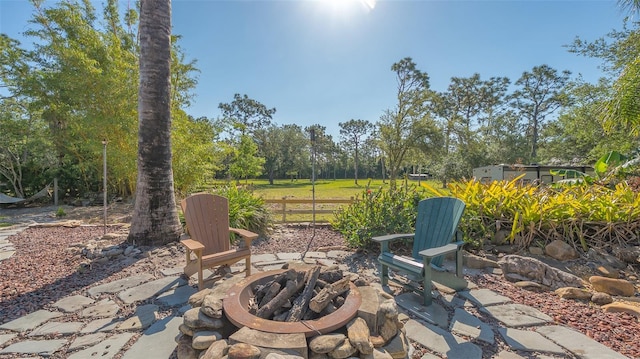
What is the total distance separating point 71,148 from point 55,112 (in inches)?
43.4

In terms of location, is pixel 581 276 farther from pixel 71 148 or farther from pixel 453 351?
pixel 71 148

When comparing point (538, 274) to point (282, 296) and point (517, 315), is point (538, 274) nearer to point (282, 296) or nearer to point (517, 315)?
point (517, 315)

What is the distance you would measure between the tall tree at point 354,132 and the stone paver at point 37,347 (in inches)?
1353

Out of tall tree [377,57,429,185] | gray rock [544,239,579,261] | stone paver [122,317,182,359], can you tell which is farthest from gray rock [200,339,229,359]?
tall tree [377,57,429,185]

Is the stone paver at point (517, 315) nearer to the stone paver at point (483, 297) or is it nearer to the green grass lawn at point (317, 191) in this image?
the stone paver at point (483, 297)

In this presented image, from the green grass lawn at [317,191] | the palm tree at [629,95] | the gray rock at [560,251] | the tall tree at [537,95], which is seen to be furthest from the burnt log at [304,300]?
the tall tree at [537,95]

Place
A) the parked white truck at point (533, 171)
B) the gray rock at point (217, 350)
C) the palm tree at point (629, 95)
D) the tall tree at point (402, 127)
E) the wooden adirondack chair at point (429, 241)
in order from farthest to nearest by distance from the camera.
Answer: the tall tree at point (402, 127)
the parked white truck at point (533, 171)
the palm tree at point (629, 95)
the wooden adirondack chair at point (429, 241)
the gray rock at point (217, 350)

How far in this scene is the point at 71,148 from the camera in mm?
8430

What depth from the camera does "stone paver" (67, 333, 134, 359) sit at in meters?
1.66

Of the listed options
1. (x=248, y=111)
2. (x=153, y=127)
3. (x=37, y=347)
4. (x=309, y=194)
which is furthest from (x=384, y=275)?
(x=248, y=111)

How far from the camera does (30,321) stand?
6.88 ft

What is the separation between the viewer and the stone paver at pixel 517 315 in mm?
2025

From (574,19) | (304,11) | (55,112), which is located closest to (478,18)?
(574,19)

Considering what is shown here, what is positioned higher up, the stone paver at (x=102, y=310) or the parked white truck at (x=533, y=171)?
the parked white truck at (x=533, y=171)
